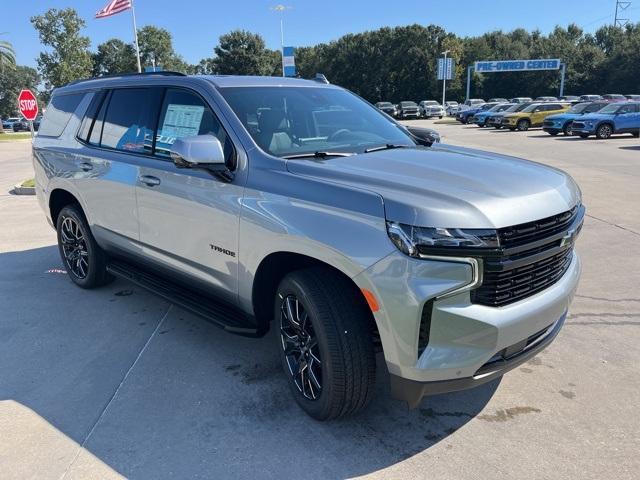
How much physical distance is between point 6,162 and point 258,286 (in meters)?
21.2

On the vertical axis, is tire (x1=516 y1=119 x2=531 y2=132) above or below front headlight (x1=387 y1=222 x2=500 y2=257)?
below

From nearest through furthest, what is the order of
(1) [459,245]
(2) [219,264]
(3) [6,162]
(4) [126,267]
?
1. (1) [459,245]
2. (2) [219,264]
3. (4) [126,267]
4. (3) [6,162]

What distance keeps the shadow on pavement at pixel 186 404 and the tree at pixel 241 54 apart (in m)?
71.4

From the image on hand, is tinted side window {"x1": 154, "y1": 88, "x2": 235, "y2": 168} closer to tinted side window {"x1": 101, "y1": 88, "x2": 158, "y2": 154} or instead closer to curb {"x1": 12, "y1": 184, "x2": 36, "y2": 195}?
tinted side window {"x1": 101, "y1": 88, "x2": 158, "y2": 154}

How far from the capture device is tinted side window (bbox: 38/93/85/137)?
5090 millimetres

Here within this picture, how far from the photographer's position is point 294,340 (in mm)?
3066

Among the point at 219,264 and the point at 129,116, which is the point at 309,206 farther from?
the point at 129,116

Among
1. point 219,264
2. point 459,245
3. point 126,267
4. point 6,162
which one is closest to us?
point 459,245

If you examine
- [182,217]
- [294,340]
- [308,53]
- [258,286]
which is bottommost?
[294,340]

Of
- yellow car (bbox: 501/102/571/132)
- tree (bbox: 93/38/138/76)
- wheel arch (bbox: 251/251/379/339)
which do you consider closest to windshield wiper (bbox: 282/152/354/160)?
wheel arch (bbox: 251/251/379/339)

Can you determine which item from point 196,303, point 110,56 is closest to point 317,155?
point 196,303

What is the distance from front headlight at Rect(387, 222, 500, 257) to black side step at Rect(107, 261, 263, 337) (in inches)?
54.0

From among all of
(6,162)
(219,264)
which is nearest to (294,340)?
(219,264)

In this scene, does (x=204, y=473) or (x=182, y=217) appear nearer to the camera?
(x=204, y=473)
